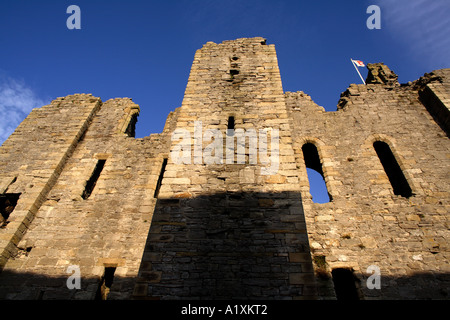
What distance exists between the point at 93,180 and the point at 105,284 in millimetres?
3217

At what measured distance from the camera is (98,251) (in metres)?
5.98

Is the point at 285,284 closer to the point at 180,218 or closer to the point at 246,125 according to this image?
the point at 180,218

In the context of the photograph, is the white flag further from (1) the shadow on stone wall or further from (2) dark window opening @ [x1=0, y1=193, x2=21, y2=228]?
Answer: (2) dark window opening @ [x1=0, y1=193, x2=21, y2=228]

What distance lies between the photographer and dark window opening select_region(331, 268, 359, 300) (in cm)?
536

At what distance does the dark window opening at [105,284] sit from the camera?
5598 millimetres

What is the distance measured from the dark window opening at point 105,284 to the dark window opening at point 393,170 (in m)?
7.61

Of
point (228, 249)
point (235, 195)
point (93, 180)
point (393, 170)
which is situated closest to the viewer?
point (228, 249)

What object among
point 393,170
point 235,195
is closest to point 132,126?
point 235,195

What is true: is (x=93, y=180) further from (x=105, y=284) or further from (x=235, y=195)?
(x=235, y=195)

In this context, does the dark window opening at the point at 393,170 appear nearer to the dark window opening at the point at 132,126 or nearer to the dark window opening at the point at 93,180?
the dark window opening at the point at 132,126

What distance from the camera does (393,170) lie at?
7469 mm

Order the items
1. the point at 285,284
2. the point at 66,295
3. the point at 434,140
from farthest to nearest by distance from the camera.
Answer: the point at 434,140
the point at 66,295
the point at 285,284
